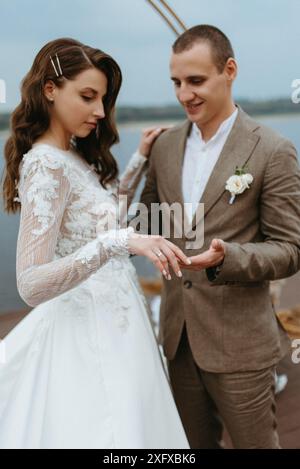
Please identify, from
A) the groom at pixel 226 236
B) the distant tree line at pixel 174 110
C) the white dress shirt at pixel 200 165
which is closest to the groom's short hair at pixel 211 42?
the groom at pixel 226 236

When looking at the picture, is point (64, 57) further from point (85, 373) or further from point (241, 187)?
point (85, 373)

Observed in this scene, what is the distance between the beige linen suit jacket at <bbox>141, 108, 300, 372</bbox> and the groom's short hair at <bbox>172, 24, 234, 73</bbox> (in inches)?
7.0

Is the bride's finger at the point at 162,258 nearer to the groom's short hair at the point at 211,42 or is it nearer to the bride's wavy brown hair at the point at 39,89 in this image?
the bride's wavy brown hair at the point at 39,89

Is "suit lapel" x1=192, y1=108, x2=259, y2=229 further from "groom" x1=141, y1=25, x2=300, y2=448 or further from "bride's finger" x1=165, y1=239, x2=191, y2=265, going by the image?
"bride's finger" x1=165, y1=239, x2=191, y2=265

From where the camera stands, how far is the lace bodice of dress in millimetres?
1181

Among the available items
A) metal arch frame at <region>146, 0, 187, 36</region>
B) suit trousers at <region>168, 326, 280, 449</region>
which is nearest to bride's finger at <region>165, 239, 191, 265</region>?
suit trousers at <region>168, 326, 280, 449</region>

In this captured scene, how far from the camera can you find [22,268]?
1188mm

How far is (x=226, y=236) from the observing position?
4.87ft

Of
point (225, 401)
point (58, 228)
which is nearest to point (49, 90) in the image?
point (58, 228)

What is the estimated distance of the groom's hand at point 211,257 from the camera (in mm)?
1306

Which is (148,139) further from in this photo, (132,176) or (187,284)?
(187,284)

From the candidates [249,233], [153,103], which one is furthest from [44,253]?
[153,103]

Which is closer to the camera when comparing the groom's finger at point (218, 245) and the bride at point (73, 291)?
the bride at point (73, 291)

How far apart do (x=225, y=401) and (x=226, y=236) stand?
1.66 ft
